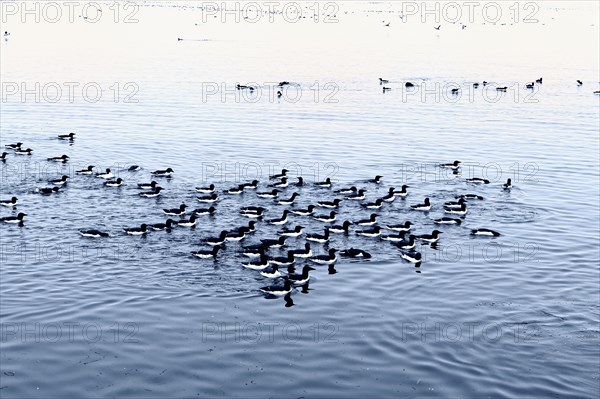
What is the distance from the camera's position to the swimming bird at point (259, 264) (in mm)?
34406

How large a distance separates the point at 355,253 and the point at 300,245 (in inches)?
126

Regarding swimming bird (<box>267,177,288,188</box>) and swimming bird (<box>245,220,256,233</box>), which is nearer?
swimming bird (<box>245,220,256,233</box>)

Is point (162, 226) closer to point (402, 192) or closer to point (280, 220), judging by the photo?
point (280, 220)

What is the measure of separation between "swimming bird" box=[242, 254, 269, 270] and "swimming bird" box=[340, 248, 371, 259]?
400 centimetres

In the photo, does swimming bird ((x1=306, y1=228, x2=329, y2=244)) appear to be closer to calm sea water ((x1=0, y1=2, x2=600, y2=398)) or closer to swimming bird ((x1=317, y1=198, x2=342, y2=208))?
calm sea water ((x1=0, y1=2, x2=600, y2=398))

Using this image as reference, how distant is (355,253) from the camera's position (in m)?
36.8

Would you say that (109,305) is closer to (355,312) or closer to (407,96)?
(355,312)

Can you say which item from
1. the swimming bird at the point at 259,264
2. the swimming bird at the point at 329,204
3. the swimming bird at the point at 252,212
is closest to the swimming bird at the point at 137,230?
the swimming bird at the point at 252,212

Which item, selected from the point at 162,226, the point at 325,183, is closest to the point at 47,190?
the point at 162,226

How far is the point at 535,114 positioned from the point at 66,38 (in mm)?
85096

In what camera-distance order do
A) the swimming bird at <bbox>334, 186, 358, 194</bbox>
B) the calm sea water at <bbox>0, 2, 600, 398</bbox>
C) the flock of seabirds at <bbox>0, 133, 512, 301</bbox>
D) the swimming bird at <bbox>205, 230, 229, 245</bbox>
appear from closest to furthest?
1. the calm sea water at <bbox>0, 2, 600, 398</bbox>
2. the flock of seabirds at <bbox>0, 133, 512, 301</bbox>
3. the swimming bird at <bbox>205, 230, 229, 245</bbox>
4. the swimming bird at <bbox>334, 186, 358, 194</bbox>

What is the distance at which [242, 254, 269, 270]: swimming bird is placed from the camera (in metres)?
34.4

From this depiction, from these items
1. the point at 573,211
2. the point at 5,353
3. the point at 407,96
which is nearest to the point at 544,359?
the point at 5,353

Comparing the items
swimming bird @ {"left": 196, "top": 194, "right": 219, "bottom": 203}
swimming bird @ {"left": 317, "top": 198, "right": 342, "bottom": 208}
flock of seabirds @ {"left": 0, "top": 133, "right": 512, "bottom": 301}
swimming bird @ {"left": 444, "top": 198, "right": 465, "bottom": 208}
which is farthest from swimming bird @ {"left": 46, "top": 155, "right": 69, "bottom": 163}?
swimming bird @ {"left": 444, "top": 198, "right": 465, "bottom": 208}
